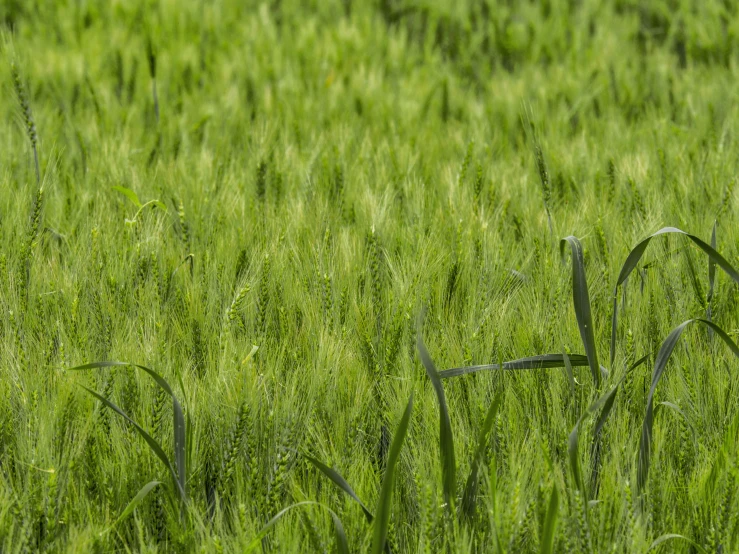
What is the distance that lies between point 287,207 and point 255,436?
2.57 feet

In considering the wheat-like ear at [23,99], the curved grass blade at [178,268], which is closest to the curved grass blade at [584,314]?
the curved grass blade at [178,268]

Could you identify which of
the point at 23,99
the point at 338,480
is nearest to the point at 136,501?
the point at 338,480

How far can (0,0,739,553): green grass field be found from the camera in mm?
977

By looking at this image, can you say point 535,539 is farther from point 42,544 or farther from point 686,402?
point 42,544

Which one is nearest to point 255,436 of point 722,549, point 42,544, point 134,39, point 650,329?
point 42,544

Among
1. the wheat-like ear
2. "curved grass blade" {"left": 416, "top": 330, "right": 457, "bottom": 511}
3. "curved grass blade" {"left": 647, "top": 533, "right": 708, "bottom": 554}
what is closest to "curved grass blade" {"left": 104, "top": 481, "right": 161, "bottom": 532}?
"curved grass blade" {"left": 416, "top": 330, "right": 457, "bottom": 511}

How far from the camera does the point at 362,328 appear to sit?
1.32 metres

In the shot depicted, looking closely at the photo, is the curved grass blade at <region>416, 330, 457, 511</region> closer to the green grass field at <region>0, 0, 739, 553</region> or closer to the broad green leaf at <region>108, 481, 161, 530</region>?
the green grass field at <region>0, 0, 739, 553</region>

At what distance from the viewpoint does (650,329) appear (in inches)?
54.6

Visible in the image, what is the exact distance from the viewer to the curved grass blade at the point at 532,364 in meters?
1.12

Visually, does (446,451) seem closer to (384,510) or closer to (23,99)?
(384,510)

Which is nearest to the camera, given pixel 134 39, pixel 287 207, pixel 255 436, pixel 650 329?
pixel 255 436

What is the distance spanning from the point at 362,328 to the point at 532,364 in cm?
32

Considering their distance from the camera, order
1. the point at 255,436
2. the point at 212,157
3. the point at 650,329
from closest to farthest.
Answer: the point at 255,436, the point at 650,329, the point at 212,157
